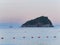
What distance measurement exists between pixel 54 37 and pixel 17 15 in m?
0.48

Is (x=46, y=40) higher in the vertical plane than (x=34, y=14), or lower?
lower

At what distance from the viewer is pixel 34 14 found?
3.20 ft

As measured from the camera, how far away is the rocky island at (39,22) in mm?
927

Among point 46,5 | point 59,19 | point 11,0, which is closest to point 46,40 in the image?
point 59,19

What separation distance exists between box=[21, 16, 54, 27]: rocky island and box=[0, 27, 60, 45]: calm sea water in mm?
47

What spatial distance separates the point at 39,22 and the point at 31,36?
183 millimetres

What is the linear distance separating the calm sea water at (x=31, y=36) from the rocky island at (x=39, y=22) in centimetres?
5

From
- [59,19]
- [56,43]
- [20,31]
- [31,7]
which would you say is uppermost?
[31,7]

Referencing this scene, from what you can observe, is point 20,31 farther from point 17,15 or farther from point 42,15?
point 42,15

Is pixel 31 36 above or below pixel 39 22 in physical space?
below

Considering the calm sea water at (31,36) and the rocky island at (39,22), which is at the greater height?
the rocky island at (39,22)

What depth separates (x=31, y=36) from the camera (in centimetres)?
98

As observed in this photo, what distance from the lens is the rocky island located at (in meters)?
0.93

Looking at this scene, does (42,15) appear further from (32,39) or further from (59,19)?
(32,39)
